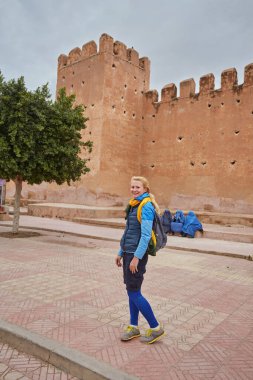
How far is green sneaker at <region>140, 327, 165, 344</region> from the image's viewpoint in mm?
3510

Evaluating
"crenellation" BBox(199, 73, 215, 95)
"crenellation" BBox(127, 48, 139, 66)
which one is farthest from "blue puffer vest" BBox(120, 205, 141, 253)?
"crenellation" BBox(127, 48, 139, 66)

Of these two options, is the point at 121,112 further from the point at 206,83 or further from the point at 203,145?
the point at 203,145

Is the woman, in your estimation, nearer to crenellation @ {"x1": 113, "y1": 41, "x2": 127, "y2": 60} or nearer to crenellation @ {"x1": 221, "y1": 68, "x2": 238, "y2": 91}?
crenellation @ {"x1": 221, "y1": 68, "x2": 238, "y2": 91}

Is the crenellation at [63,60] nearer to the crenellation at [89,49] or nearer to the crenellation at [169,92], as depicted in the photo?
the crenellation at [89,49]

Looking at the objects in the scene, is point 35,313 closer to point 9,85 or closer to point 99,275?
point 99,275

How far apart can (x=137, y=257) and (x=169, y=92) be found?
19141 millimetres

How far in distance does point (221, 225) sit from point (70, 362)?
538 inches

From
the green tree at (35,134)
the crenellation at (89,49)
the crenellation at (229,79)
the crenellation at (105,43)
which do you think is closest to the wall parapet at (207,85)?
the crenellation at (229,79)

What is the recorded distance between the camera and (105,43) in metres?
20.2

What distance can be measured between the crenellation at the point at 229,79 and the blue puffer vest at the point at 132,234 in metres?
17.0

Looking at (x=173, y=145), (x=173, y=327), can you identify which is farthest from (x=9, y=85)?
(x=173, y=145)

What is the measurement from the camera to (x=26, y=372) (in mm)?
2986

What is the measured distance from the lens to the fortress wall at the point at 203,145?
58.4 feet

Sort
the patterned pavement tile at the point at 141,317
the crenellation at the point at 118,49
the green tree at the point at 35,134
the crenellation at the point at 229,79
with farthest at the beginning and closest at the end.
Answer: the crenellation at the point at 118,49 → the crenellation at the point at 229,79 → the green tree at the point at 35,134 → the patterned pavement tile at the point at 141,317
